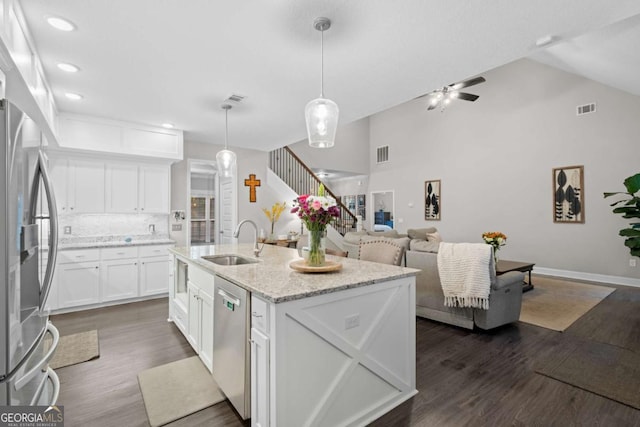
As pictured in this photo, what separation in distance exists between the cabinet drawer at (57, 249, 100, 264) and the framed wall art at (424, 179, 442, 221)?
744 centimetres

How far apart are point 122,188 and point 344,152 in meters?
6.33

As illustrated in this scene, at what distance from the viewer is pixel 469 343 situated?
3070 millimetres

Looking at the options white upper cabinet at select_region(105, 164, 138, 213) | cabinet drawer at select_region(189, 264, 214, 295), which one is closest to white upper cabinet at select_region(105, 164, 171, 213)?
white upper cabinet at select_region(105, 164, 138, 213)

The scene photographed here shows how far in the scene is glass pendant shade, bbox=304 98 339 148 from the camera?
7.36 feet

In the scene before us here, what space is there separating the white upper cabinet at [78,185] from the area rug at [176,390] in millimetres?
3122

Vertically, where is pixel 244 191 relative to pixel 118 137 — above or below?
below

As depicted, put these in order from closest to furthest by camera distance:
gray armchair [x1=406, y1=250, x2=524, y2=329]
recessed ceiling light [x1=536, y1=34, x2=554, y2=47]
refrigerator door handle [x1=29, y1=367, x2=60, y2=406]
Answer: refrigerator door handle [x1=29, y1=367, x2=60, y2=406]
recessed ceiling light [x1=536, y1=34, x2=554, y2=47]
gray armchair [x1=406, y1=250, x2=524, y2=329]

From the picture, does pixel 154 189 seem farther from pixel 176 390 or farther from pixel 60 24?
pixel 176 390

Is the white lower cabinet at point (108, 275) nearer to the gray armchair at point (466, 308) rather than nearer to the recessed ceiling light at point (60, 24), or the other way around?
the recessed ceiling light at point (60, 24)

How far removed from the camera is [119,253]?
449 centimetres

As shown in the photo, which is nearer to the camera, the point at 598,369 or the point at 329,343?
the point at 329,343

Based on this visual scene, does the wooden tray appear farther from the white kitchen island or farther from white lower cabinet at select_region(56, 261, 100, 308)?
white lower cabinet at select_region(56, 261, 100, 308)

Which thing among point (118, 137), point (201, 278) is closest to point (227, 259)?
point (201, 278)

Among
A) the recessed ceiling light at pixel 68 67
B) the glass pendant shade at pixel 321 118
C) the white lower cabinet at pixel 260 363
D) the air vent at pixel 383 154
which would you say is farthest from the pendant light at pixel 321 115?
the air vent at pixel 383 154
